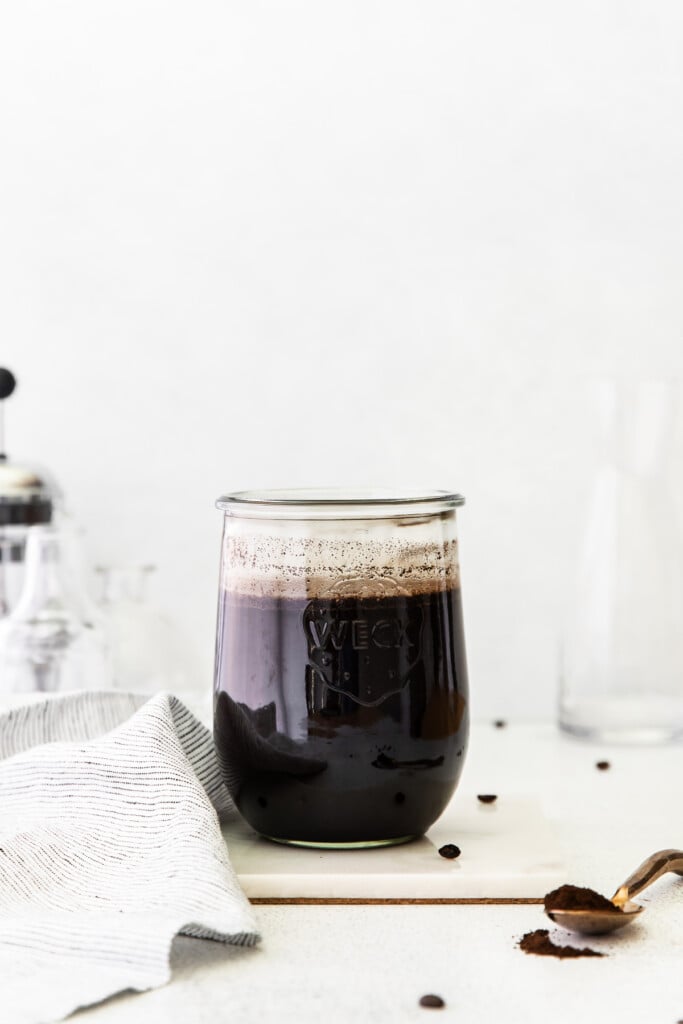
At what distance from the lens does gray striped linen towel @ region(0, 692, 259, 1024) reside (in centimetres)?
59

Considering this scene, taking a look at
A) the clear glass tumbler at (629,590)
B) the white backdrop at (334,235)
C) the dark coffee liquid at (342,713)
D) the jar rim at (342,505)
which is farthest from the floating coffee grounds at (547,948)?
the white backdrop at (334,235)

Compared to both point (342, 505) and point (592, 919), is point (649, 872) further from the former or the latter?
point (342, 505)

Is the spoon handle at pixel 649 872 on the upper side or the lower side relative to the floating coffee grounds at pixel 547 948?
upper

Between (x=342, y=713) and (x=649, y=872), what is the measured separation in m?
0.19

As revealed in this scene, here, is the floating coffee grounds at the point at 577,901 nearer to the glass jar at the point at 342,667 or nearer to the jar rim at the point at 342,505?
the glass jar at the point at 342,667

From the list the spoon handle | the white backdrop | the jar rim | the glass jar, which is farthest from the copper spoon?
the white backdrop

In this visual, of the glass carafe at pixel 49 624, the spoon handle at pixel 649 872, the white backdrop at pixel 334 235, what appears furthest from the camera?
the white backdrop at pixel 334 235

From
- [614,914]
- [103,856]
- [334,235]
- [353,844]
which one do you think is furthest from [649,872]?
[334,235]

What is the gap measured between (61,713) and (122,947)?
1.15 feet

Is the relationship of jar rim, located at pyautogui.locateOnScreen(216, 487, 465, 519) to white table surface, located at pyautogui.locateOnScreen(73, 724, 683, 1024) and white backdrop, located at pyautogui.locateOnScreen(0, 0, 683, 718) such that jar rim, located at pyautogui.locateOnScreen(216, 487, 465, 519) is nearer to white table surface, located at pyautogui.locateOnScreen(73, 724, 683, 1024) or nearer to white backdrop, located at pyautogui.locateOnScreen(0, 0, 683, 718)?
white table surface, located at pyautogui.locateOnScreen(73, 724, 683, 1024)

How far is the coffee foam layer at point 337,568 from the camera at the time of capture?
0.72 meters

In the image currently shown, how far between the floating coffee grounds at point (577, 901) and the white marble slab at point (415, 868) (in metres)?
0.06

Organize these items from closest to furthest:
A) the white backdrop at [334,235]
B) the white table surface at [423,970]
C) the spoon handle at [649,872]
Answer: the white table surface at [423,970], the spoon handle at [649,872], the white backdrop at [334,235]

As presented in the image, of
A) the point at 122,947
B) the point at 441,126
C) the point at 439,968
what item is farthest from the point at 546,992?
the point at 441,126
